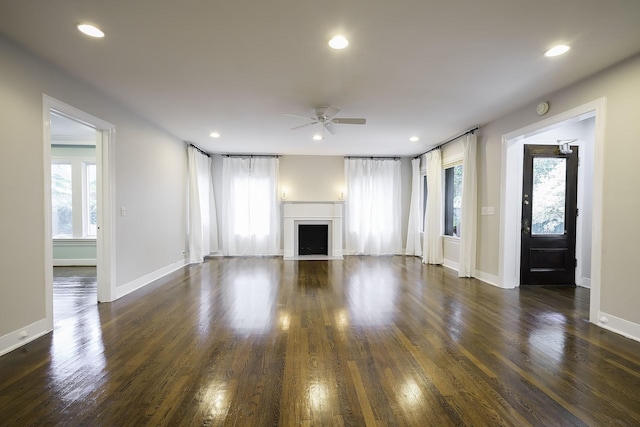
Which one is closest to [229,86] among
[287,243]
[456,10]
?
[456,10]

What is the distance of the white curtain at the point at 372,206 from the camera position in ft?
24.0

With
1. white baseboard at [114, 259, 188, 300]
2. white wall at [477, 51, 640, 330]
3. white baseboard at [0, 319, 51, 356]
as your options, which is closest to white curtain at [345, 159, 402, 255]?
white baseboard at [114, 259, 188, 300]

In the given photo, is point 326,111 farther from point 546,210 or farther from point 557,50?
point 546,210

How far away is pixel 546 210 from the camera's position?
14.5ft

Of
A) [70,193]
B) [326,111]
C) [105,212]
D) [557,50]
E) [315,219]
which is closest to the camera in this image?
[557,50]

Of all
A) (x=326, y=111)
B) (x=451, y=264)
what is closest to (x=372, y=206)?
(x=451, y=264)

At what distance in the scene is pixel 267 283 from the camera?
4535 millimetres

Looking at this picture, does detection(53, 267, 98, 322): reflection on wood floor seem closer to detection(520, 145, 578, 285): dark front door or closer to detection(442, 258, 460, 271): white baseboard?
detection(442, 258, 460, 271): white baseboard

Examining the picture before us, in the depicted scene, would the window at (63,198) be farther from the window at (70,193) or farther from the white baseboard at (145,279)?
the white baseboard at (145,279)

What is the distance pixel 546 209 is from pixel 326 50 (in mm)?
4213

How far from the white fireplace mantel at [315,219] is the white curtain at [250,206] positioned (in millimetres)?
427

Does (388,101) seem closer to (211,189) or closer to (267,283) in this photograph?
(267,283)

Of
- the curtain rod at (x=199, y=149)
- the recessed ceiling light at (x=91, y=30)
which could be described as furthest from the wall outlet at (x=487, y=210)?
the curtain rod at (x=199, y=149)

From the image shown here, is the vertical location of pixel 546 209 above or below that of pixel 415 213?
above
